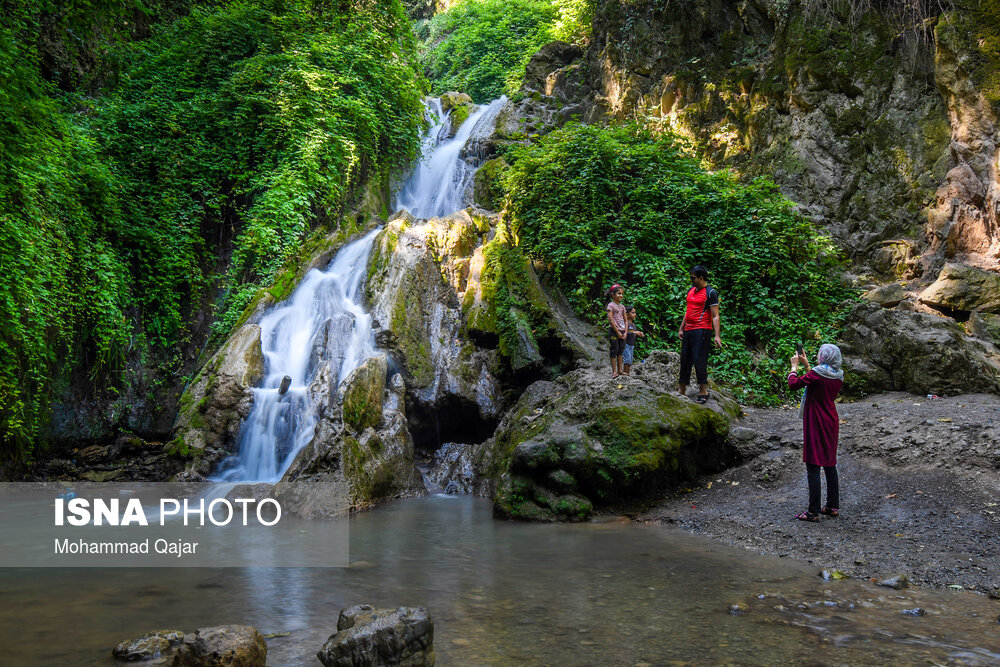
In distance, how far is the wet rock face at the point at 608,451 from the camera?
707 cm

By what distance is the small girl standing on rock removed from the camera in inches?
351

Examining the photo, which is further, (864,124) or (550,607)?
(864,124)

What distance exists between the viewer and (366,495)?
821cm

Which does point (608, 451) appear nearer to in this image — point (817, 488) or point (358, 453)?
point (817, 488)

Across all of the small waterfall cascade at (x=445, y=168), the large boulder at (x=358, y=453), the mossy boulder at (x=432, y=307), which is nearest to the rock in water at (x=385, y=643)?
the large boulder at (x=358, y=453)

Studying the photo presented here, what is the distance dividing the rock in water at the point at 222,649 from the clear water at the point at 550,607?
0.23 metres

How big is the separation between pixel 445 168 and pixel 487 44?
12.1 meters

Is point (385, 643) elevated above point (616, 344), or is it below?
below

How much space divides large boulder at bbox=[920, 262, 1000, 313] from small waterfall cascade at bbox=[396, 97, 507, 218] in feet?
35.6

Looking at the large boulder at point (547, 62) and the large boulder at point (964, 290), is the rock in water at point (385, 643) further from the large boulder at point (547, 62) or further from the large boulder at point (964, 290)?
the large boulder at point (547, 62)

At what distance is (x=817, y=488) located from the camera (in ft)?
19.1

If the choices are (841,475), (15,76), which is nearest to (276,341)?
(15,76)

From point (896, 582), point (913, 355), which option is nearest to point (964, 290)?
point (913, 355)

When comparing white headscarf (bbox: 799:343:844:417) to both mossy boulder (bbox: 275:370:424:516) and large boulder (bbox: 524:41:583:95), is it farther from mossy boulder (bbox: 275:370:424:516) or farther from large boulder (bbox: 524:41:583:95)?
large boulder (bbox: 524:41:583:95)
